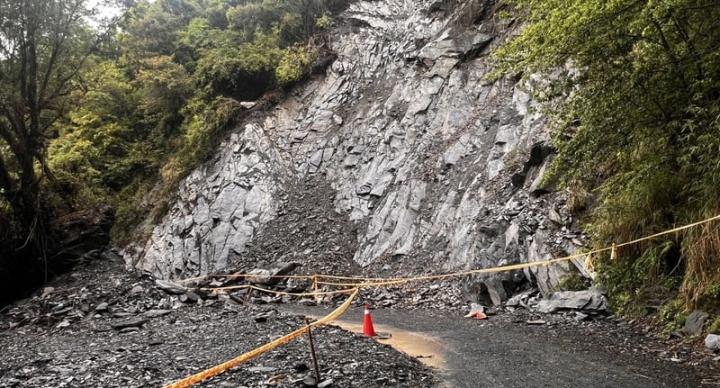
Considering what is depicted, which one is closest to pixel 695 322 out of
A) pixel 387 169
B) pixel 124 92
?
pixel 387 169

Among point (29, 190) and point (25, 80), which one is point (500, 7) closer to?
point (25, 80)

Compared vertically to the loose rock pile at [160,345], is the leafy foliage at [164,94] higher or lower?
higher

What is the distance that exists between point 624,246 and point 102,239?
18.1 m

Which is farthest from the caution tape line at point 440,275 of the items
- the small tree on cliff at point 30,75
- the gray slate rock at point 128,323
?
the small tree on cliff at point 30,75

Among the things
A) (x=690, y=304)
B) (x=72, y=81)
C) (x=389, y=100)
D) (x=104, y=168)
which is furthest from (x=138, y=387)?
(x=104, y=168)

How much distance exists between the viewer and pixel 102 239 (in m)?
18.5

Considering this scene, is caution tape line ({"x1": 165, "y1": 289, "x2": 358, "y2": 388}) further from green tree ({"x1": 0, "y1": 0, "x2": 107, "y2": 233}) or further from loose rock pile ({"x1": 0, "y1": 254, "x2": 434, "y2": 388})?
green tree ({"x1": 0, "y1": 0, "x2": 107, "y2": 233})

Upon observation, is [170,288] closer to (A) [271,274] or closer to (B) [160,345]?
(A) [271,274]

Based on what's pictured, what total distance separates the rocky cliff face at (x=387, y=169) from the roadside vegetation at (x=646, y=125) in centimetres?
201

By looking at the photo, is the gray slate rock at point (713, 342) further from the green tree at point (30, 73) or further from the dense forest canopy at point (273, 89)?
the green tree at point (30, 73)

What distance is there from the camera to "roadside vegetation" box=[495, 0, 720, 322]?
6.18 meters

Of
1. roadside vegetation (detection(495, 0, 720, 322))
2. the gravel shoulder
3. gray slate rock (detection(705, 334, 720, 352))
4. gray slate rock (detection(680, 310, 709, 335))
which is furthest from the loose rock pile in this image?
roadside vegetation (detection(495, 0, 720, 322))

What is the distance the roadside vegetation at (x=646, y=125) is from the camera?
20.3 feet

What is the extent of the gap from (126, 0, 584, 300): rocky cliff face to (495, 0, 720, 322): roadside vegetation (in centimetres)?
201
